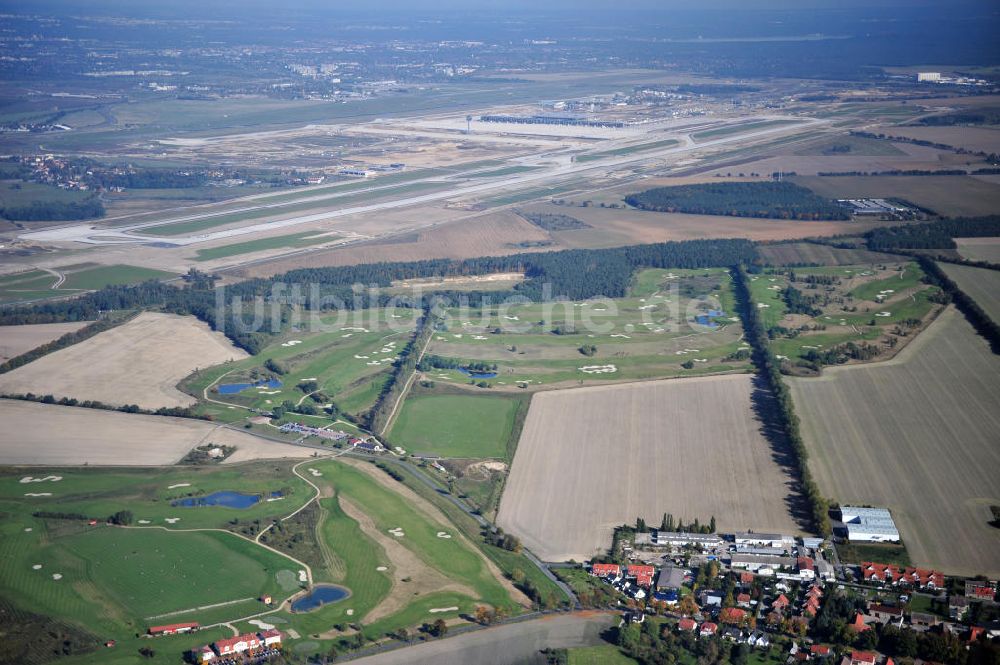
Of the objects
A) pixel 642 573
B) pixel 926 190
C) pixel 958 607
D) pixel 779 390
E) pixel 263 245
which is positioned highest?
pixel 926 190

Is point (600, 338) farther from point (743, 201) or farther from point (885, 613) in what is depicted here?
point (743, 201)

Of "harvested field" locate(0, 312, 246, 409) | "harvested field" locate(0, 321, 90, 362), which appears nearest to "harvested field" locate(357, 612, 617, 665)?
"harvested field" locate(0, 312, 246, 409)

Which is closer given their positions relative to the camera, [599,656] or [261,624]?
[599,656]

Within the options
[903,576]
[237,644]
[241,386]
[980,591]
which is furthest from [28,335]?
[980,591]

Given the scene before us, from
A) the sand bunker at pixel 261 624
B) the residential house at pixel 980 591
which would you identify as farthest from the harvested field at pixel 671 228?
the sand bunker at pixel 261 624

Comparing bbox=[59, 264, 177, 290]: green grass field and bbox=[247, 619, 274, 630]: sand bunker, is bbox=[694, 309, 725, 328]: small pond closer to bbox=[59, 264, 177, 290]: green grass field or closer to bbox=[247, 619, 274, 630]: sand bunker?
bbox=[59, 264, 177, 290]: green grass field

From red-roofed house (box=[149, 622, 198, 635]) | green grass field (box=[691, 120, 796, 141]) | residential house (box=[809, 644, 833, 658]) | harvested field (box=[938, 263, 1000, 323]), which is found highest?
green grass field (box=[691, 120, 796, 141])

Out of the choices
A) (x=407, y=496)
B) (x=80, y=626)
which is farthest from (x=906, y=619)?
(x=80, y=626)
